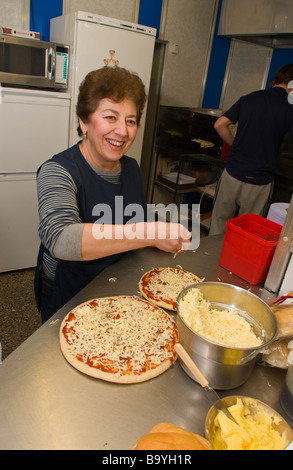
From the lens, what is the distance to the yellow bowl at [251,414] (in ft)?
2.51

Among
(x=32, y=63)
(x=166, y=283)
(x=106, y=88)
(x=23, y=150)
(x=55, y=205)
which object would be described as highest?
(x=32, y=63)

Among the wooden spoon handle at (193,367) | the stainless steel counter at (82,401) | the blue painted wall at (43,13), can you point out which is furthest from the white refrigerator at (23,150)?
the wooden spoon handle at (193,367)

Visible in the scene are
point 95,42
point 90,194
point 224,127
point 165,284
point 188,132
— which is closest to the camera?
point 165,284

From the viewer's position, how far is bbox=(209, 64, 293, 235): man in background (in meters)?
2.87

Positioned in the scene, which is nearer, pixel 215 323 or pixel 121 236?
pixel 215 323

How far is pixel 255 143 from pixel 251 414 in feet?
8.59

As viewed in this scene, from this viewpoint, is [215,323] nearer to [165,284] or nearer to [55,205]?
[165,284]

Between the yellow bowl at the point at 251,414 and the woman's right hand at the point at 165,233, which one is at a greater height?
the woman's right hand at the point at 165,233

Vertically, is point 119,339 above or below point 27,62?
below

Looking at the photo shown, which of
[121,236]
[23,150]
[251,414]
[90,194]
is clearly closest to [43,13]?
[23,150]

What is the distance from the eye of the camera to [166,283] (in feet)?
4.78

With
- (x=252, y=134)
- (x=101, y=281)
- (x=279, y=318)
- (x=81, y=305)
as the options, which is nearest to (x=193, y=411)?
(x=279, y=318)

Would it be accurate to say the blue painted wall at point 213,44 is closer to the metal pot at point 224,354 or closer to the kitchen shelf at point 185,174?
the kitchen shelf at point 185,174

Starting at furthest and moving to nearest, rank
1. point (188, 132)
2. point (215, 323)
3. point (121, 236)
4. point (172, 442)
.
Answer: point (188, 132) → point (121, 236) → point (215, 323) → point (172, 442)
